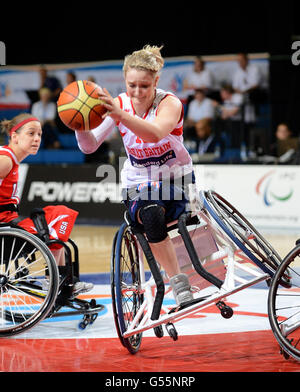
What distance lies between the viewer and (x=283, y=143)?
408 inches

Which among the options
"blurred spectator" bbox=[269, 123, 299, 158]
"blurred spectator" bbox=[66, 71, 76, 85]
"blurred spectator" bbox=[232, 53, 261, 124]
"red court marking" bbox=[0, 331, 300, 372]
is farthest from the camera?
"blurred spectator" bbox=[66, 71, 76, 85]

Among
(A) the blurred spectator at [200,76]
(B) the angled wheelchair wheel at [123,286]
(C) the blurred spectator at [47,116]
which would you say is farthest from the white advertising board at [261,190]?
(B) the angled wheelchair wheel at [123,286]

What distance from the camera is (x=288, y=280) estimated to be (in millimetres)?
4105

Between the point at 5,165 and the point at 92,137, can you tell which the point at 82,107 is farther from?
the point at 5,165

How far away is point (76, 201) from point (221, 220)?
6941 mm

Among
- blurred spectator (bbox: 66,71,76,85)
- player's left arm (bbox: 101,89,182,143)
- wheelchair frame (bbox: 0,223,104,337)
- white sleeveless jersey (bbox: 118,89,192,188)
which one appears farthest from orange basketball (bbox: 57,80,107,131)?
blurred spectator (bbox: 66,71,76,85)

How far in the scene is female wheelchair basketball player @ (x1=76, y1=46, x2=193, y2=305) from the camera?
4016 mm

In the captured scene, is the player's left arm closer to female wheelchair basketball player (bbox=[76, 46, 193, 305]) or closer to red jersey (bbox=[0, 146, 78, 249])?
female wheelchair basketball player (bbox=[76, 46, 193, 305])

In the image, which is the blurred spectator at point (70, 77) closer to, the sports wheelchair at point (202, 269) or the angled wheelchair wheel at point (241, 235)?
the sports wheelchair at point (202, 269)

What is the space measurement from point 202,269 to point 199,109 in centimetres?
795

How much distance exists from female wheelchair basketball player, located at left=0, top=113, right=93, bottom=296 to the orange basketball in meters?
1.13

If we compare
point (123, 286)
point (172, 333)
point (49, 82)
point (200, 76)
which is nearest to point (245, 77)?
point (200, 76)

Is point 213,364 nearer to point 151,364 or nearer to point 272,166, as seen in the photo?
point 151,364
